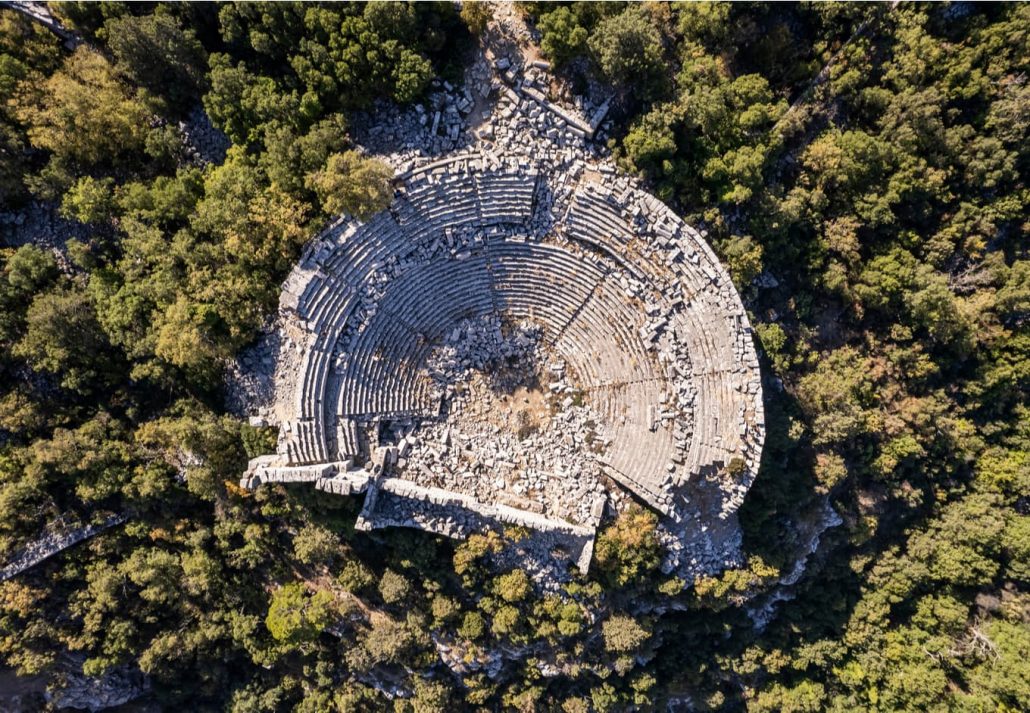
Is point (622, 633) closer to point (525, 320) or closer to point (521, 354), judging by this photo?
point (521, 354)

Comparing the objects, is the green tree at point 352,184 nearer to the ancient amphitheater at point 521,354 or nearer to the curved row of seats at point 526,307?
the ancient amphitheater at point 521,354

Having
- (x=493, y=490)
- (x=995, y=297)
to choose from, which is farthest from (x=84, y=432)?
(x=995, y=297)

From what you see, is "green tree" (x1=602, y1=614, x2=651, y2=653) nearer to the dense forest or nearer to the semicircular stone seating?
the dense forest

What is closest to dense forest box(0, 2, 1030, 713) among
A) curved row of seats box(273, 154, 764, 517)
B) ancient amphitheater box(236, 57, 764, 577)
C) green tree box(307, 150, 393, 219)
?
green tree box(307, 150, 393, 219)

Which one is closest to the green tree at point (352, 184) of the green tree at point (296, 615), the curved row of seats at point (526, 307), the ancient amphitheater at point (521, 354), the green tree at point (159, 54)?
the ancient amphitheater at point (521, 354)

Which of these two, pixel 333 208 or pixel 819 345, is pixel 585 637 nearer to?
pixel 819 345

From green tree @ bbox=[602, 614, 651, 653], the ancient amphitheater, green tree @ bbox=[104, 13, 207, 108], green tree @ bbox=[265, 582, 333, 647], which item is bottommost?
green tree @ bbox=[265, 582, 333, 647]
